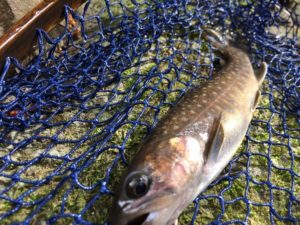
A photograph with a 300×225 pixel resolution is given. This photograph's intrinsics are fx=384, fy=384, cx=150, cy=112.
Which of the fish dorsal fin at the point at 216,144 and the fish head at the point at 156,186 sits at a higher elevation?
the fish head at the point at 156,186

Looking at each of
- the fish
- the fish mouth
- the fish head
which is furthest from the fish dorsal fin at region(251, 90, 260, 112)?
the fish mouth

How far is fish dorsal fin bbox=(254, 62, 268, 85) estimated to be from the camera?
13.1 feet

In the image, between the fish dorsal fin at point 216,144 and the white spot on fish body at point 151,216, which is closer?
the white spot on fish body at point 151,216

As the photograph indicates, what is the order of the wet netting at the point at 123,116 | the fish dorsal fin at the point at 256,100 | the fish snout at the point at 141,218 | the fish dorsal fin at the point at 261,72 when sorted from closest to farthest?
the fish snout at the point at 141,218
the wet netting at the point at 123,116
the fish dorsal fin at the point at 256,100
the fish dorsal fin at the point at 261,72

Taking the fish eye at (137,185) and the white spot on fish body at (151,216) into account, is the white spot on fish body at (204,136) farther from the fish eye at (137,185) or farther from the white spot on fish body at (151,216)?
the white spot on fish body at (151,216)

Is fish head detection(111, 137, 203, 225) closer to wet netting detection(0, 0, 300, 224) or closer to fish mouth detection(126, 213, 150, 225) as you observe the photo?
fish mouth detection(126, 213, 150, 225)

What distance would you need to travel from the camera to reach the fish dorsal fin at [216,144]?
2785 millimetres

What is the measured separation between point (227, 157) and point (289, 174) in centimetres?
82

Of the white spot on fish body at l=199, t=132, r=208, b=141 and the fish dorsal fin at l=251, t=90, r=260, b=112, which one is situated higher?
the white spot on fish body at l=199, t=132, r=208, b=141

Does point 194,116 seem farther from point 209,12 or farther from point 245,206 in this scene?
point 209,12

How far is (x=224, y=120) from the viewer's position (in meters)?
3.13

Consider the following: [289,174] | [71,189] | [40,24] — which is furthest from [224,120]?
[40,24]

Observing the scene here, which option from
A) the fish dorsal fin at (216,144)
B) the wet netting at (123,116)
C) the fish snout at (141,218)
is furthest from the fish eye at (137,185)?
the fish dorsal fin at (216,144)

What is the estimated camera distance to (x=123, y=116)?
335 centimetres
